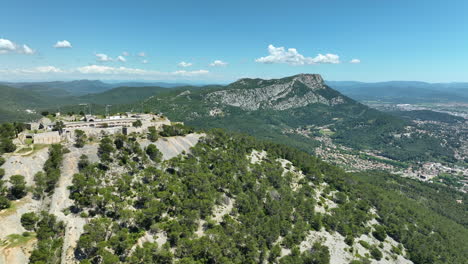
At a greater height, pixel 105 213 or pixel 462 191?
pixel 105 213

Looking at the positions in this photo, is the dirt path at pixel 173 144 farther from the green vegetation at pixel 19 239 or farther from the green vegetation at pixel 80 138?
the green vegetation at pixel 19 239

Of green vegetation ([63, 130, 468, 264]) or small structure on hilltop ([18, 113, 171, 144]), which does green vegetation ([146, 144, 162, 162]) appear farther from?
small structure on hilltop ([18, 113, 171, 144])

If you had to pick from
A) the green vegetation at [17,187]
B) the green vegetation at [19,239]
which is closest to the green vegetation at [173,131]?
the green vegetation at [17,187]

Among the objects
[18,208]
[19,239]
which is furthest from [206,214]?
[18,208]

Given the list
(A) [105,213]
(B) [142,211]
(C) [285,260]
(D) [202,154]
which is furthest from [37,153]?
(C) [285,260]

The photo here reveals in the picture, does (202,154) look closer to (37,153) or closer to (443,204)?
(37,153)

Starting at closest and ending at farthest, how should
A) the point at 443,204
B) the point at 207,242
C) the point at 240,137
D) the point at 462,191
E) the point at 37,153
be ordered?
the point at 207,242
the point at 37,153
the point at 240,137
the point at 443,204
the point at 462,191

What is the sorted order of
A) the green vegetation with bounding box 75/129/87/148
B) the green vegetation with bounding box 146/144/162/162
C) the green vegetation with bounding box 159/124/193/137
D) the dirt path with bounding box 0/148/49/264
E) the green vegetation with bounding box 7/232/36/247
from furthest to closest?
the green vegetation with bounding box 159/124/193/137 < the green vegetation with bounding box 146/144/162/162 < the green vegetation with bounding box 75/129/87/148 < the green vegetation with bounding box 7/232/36/247 < the dirt path with bounding box 0/148/49/264

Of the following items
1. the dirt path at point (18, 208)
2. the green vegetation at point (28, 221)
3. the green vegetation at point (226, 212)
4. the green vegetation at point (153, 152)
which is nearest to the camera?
the dirt path at point (18, 208)

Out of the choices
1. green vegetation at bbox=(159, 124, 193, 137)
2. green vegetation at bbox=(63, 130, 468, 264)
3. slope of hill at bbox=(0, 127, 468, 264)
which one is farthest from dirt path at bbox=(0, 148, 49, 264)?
green vegetation at bbox=(159, 124, 193, 137)
